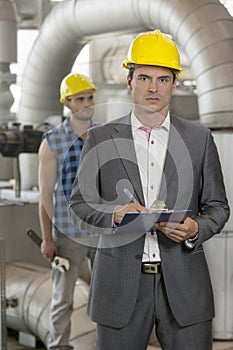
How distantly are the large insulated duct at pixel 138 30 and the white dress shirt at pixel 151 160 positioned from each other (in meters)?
1.31

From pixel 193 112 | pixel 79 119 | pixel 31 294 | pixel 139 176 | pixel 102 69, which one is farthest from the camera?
pixel 102 69

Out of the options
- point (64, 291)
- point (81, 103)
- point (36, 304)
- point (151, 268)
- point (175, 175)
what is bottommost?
point (36, 304)

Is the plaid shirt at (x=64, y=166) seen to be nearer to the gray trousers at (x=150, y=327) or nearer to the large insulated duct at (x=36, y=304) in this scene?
the large insulated duct at (x=36, y=304)

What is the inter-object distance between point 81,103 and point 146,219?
1423mm

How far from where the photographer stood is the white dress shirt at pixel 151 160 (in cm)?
173

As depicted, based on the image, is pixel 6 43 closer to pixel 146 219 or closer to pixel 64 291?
pixel 64 291

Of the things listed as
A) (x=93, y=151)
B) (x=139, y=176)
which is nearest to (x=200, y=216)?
(x=139, y=176)

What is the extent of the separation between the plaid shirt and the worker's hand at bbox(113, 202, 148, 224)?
3.70 ft

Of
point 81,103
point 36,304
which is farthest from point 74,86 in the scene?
point 36,304

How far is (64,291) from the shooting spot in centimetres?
287

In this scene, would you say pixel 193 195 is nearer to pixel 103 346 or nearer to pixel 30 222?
pixel 103 346

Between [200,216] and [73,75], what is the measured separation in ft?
4.70

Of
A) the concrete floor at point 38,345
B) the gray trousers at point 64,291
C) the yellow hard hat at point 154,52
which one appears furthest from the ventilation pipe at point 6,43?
the yellow hard hat at point 154,52

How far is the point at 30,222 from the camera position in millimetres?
4008
